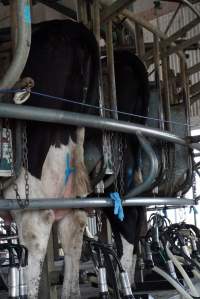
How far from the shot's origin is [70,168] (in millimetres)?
3568

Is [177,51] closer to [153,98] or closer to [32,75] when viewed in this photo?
[153,98]

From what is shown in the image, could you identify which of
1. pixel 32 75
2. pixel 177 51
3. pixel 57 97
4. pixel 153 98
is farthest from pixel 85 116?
pixel 177 51

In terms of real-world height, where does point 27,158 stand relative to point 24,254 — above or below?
above

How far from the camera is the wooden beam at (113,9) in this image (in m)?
4.13

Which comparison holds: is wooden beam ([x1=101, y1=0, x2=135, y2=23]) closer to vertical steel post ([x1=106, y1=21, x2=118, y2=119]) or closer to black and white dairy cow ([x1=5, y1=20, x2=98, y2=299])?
vertical steel post ([x1=106, y1=21, x2=118, y2=119])

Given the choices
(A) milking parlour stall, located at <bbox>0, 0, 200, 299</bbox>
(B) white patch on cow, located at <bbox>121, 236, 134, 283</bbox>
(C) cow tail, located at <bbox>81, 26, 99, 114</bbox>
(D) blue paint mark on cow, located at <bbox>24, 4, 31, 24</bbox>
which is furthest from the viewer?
(B) white patch on cow, located at <bbox>121, 236, 134, 283</bbox>

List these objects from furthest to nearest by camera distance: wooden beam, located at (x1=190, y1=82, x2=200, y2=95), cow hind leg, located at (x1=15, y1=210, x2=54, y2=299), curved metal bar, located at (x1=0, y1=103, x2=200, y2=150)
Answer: wooden beam, located at (x1=190, y1=82, x2=200, y2=95)
cow hind leg, located at (x1=15, y1=210, x2=54, y2=299)
curved metal bar, located at (x1=0, y1=103, x2=200, y2=150)

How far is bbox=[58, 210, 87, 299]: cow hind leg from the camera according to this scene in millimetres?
3695

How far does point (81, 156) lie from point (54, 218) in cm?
48

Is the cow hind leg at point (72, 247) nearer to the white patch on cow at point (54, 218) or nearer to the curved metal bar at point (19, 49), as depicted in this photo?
the white patch on cow at point (54, 218)

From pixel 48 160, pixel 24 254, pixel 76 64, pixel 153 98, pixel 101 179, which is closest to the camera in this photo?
pixel 24 254

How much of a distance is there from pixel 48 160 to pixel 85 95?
66cm

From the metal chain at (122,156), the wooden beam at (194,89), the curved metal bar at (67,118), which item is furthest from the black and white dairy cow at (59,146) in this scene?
the wooden beam at (194,89)

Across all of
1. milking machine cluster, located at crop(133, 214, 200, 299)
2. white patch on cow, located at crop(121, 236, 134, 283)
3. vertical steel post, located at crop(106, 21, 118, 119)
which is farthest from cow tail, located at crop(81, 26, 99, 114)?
milking machine cluster, located at crop(133, 214, 200, 299)
